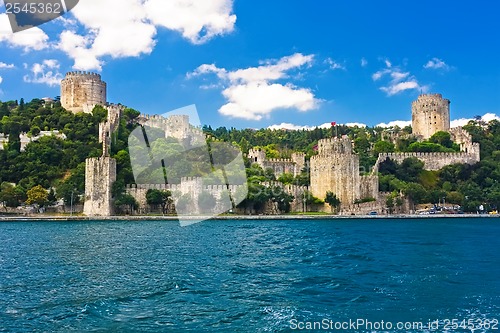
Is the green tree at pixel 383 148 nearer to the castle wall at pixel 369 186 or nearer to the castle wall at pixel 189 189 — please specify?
the castle wall at pixel 369 186

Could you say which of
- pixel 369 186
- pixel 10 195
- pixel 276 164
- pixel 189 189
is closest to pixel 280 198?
pixel 189 189

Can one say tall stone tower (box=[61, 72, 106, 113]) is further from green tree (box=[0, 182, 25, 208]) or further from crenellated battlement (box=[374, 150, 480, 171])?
crenellated battlement (box=[374, 150, 480, 171])

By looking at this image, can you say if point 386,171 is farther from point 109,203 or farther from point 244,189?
point 109,203

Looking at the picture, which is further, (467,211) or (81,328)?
(467,211)

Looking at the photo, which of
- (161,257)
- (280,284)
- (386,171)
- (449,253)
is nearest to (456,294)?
(280,284)

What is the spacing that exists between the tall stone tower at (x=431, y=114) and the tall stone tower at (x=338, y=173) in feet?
70.9

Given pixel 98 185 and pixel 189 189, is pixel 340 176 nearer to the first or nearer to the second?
pixel 189 189

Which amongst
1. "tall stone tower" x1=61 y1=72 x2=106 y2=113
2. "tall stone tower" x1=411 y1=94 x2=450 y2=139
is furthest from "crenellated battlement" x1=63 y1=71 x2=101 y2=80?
"tall stone tower" x1=411 y1=94 x2=450 y2=139

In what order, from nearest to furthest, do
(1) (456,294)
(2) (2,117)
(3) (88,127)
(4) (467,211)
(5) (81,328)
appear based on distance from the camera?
(5) (81,328)
(1) (456,294)
(4) (467,211)
(3) (88,127)
(2) (2,117)

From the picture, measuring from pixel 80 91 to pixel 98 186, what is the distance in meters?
17.5

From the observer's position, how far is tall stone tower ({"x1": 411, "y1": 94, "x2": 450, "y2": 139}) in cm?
5638

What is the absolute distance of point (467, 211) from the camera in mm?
39500

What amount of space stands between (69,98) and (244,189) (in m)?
22.1

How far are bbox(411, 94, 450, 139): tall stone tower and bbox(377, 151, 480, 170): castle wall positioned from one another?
11.6 meters
